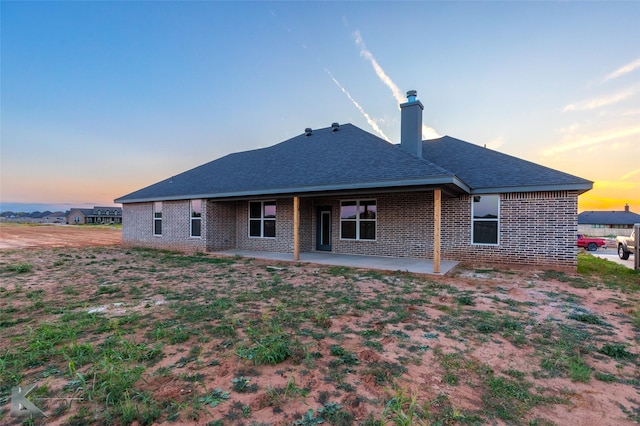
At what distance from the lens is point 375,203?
445 inches

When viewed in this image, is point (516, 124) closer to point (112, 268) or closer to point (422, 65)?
point (422, 65)

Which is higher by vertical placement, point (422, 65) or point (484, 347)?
point (422, 65)

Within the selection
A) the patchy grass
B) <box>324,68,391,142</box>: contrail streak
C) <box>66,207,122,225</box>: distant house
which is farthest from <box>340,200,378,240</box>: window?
<box>66,207,122,225</box>: distant house

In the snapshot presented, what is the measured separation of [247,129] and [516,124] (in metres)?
14.7

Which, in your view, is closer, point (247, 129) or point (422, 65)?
point (422, 65)

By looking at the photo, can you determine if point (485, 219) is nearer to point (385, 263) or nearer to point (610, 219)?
point (385, 263)

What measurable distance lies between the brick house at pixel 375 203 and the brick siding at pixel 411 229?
36 millimetres

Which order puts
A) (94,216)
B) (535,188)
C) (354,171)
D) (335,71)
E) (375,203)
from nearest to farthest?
1. (535,188)
2. (354,171)
3. (375,203)
4. (335,71)
5. (94,216)

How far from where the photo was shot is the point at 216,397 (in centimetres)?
240

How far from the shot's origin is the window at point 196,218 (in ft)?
43.0

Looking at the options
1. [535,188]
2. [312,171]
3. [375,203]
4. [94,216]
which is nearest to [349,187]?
[312,171]

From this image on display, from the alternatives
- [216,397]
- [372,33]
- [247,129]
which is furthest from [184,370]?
[247,129]

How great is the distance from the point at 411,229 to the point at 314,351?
8223mm

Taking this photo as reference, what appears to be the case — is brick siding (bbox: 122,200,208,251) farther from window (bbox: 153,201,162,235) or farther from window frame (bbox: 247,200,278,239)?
window frame (bbox: 247,200,278,239)
